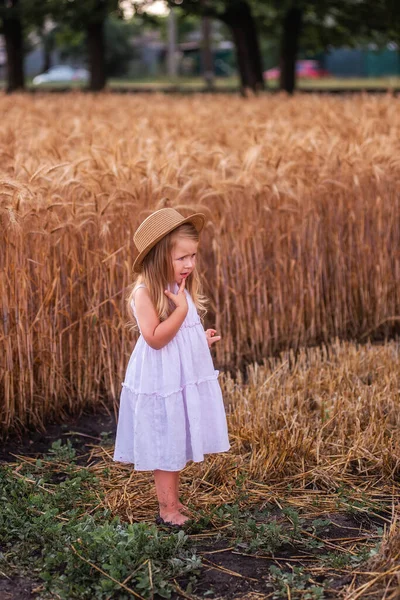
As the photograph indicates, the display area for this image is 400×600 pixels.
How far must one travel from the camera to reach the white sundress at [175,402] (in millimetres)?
3227

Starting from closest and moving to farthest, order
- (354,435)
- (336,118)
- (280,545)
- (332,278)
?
(280,545), (354,435), (332,278), (336,118)

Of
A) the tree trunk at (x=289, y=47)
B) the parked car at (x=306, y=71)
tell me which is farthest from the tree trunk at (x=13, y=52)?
the parked car at (x=306, y=71)

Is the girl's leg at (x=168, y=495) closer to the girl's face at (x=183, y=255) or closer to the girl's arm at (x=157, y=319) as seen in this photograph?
the girl's arm at (x=157, y=319)

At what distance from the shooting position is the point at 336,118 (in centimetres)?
920

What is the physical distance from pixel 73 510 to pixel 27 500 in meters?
0.24

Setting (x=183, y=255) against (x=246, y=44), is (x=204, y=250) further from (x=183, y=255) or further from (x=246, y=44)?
(x=246, y=44)

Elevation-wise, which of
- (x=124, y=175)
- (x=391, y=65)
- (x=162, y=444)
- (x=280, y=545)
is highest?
(x=391, y=65)

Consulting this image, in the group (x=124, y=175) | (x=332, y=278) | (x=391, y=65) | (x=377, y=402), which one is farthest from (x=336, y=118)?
(x=391, y=65)

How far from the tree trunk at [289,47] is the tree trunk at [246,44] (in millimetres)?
603

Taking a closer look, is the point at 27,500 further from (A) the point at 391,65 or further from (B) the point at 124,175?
(A) the point at 391,65

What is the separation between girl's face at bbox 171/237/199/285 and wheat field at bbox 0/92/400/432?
46.2 inches

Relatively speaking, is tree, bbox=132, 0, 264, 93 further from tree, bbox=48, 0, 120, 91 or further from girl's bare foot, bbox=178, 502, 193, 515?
girl's bare foot, bbox=178, 502, 193, 515

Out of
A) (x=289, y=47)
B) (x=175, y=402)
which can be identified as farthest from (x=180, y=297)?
(x=289, y=47)

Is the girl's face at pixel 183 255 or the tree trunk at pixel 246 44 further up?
the tree trunk at pixel 246 44
